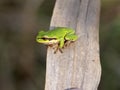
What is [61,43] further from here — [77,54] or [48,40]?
[77,54]

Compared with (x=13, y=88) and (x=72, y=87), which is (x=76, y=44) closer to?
(x=72, y=87)

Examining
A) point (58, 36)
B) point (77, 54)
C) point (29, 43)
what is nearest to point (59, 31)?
point (58, 36)

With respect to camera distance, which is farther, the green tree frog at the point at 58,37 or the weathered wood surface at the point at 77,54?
the green tree frog at the point at 58,37

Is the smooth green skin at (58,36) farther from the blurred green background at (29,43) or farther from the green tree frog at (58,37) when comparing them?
the blurred green background at (29,43)

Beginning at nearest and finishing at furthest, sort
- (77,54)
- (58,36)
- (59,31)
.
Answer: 1. (77,54)
2. (59,31)
3. (58,36)

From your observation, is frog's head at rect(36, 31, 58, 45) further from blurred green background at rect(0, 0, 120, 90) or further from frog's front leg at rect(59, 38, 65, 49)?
blurred green background at rect(0, 0, 120, 90)

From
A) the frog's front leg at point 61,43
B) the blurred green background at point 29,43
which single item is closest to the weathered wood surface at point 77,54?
the frog's front leg at point 61,43

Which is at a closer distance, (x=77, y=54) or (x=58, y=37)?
(x=77, y=54)
